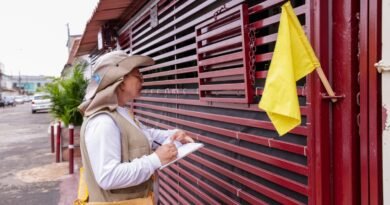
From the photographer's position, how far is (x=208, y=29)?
2973 millimetres

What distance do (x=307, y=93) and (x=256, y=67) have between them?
0.59 metres

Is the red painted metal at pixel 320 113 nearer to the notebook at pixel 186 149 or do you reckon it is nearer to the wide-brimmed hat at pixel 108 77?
the notebook at pixel 186 149

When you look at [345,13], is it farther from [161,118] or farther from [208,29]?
[161,118]

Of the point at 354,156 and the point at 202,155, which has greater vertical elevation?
the point at 354,156

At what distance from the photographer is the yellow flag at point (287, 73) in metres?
1.51

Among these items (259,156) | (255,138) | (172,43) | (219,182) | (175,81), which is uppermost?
(172,43)

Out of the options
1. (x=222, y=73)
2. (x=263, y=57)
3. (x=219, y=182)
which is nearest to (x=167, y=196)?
(x=219, y=182)

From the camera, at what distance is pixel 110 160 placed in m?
2.07

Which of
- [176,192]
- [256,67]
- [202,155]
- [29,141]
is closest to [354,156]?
[256,67]

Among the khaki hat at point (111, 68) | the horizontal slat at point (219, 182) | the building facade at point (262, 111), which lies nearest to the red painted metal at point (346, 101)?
the building facade at point (262, 111)

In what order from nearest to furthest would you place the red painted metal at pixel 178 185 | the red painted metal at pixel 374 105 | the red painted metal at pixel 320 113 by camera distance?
the red painted metal at pixel 374 105
the red painted metal at pixel 320 113
the red painted metal at pixel 178 185

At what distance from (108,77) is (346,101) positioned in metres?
1.33

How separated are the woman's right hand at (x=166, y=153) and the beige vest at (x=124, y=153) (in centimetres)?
13

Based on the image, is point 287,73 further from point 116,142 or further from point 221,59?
point 221,59
